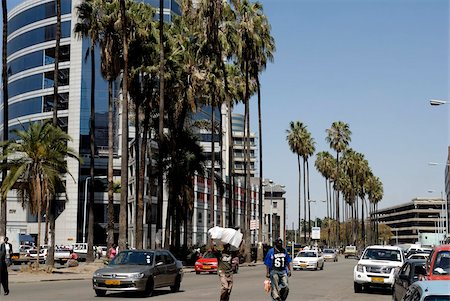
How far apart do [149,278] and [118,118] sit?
2729 inches

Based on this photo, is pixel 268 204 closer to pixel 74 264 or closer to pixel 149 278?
pixel 74 264

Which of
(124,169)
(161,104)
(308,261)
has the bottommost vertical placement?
(308,261)

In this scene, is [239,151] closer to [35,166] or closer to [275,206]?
[275,206]

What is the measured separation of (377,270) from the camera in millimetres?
24688

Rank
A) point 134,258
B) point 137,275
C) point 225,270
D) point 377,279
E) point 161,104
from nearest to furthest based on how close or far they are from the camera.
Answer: point 225,270
point 137,275
point 134,258
point 377,279
point 161,104

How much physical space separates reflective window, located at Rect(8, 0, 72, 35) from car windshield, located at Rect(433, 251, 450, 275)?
78.8 metres

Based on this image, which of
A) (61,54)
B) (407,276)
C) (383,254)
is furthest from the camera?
(61,54)

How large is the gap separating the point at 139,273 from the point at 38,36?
7483 centimetres

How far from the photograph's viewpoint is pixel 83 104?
84.9 meters

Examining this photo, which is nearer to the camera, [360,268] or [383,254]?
[360,268]

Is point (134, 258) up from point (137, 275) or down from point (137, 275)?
up

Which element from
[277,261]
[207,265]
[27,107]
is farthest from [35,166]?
[27,107]

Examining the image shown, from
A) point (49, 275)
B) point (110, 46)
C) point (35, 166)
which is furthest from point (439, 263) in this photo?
point (110, 46)

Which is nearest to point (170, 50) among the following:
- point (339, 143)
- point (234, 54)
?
point (234, 54)
